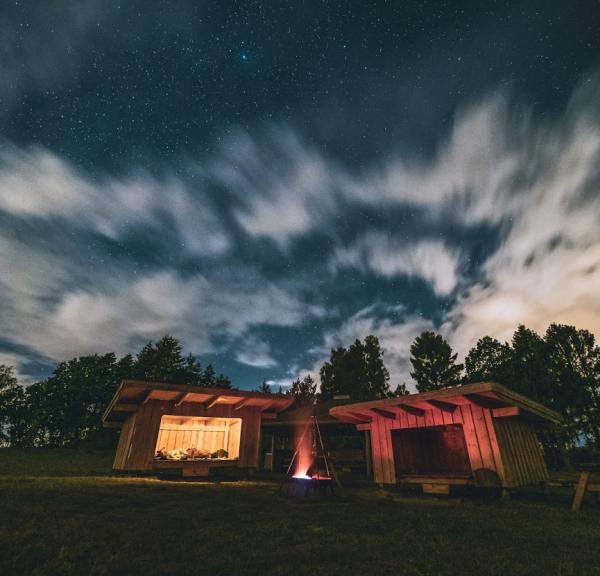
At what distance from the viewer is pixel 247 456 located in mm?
14953

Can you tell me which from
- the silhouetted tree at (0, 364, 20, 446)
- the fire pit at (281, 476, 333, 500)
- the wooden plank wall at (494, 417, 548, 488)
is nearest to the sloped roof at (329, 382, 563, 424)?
the wooden plank wall at (494, 417, 548, 488)

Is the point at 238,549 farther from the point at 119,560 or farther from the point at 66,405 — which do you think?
the point at 66,405

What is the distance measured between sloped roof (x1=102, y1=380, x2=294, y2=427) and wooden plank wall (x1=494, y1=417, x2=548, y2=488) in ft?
29.0

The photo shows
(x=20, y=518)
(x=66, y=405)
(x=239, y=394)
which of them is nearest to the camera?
(x=20, y=518)

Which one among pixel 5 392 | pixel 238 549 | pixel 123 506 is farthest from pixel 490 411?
pixel 5 392

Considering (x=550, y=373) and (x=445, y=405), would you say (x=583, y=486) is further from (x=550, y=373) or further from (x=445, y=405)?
(x=550, y=373)

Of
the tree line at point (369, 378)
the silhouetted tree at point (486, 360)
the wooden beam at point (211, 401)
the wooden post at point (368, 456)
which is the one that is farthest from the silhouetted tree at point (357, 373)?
the wooden beam at point (211, 401)

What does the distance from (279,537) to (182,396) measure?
1038 centimetres

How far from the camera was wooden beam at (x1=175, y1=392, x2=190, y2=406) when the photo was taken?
13.3 m

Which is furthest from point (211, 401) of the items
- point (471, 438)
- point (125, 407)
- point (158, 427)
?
point (471, 438)

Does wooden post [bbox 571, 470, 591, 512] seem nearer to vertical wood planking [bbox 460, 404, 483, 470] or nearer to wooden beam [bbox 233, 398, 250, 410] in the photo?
vertical wood planking [bbox 460, 404, 483, 470]

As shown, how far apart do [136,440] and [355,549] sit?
39.6 ft

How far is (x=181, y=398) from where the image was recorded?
13859 mm

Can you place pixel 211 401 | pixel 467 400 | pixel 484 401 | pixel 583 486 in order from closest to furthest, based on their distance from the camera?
pixel 583 486 → pixel 484 401 → pixel 467 400 → pixel 211 401
